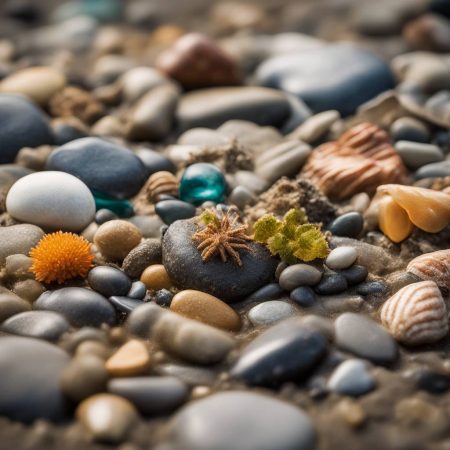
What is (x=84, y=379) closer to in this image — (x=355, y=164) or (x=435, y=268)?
(x=435, y=268)

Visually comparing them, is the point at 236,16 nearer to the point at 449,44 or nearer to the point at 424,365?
the point at 449,44

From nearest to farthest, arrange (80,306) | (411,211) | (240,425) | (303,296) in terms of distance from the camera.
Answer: (240,425) < (80,306) < (303,296) < (411,211)

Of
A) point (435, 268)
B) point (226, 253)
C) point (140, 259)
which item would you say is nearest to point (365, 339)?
point (435, 268)

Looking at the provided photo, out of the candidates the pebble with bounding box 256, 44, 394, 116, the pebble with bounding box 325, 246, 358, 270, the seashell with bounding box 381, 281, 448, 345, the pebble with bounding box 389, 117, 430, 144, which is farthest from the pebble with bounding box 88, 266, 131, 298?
the pebble with bounding box 256, 44, 394, 116

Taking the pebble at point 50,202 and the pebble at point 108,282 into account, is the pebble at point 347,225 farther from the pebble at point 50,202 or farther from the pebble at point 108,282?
the pebble at point 50,202

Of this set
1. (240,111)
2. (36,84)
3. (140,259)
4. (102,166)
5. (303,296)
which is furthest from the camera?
(36,84)

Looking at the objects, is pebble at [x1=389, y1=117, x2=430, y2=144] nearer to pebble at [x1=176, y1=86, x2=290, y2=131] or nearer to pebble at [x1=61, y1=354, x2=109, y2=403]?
pebble at [x1=176, y1=86, x2=290, y2=131]
